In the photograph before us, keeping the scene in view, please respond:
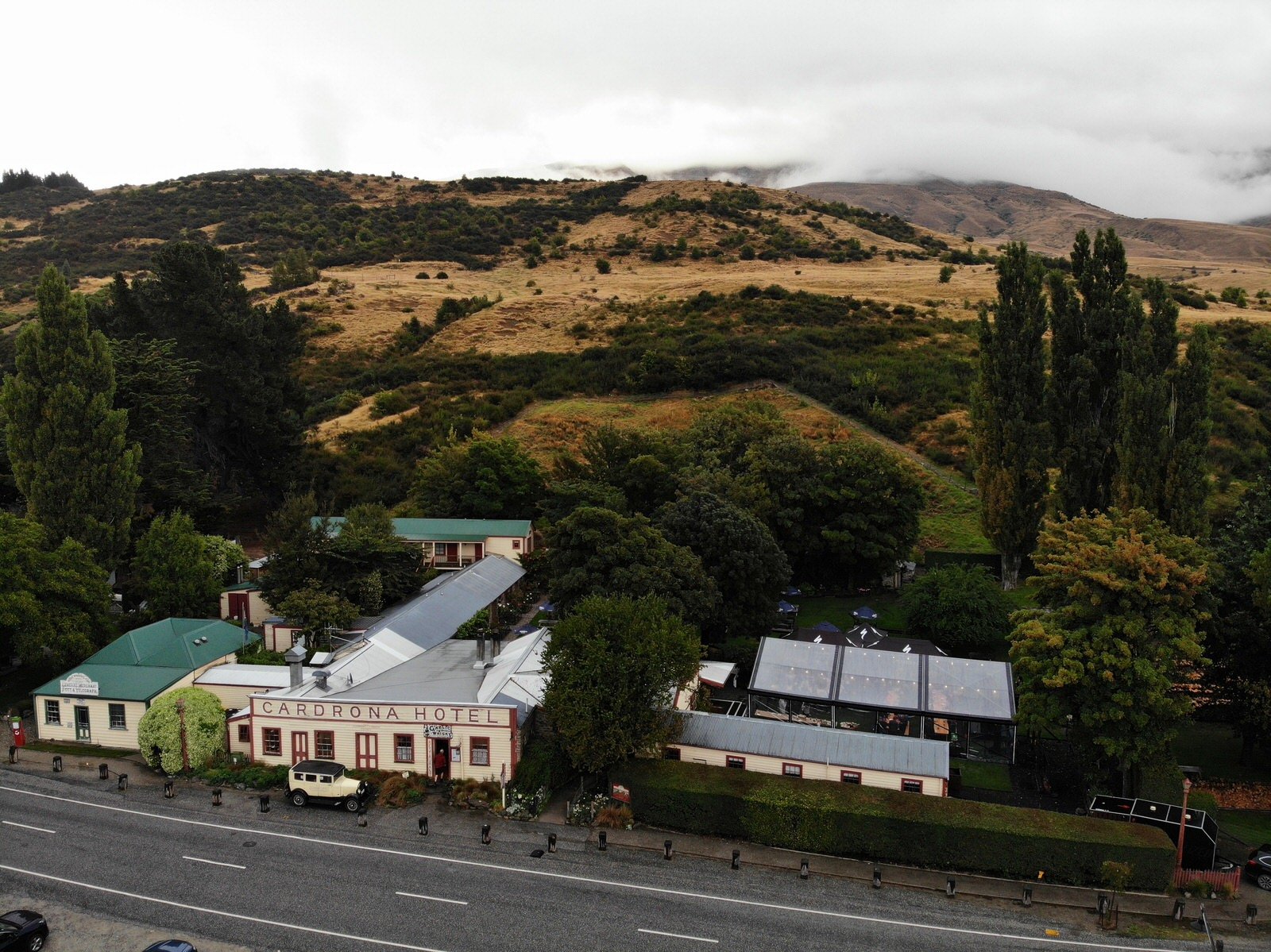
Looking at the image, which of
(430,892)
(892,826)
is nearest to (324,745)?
(430,892)

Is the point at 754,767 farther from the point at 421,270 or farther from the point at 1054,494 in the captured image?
the point at 421,270

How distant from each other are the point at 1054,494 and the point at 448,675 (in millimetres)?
29998

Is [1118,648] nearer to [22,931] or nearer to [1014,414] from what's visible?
[1014,414]

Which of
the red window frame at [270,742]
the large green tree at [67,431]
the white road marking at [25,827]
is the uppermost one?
the large green tree at [67,431]

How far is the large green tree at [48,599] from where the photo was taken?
1257 inches

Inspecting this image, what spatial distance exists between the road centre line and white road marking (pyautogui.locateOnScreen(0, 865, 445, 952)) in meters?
1.42

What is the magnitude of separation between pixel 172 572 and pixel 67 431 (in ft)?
25.6

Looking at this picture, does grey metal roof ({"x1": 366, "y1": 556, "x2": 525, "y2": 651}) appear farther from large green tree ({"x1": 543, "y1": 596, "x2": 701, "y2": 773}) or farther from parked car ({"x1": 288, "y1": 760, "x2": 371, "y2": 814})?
large green tree ({"x1": 543, "y1": 596, "x2": 701, "y2": 773})

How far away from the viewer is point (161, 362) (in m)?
50.9

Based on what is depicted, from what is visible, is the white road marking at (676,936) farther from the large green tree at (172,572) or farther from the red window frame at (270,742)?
the large green tree at (172,572)

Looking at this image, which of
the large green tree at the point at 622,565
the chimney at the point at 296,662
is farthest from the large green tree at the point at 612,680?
the chimney at the point at 296,662

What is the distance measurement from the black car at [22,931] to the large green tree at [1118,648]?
87.2 ft

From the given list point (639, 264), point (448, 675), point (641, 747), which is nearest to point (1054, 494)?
point (641, 747)

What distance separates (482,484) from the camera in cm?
5275
